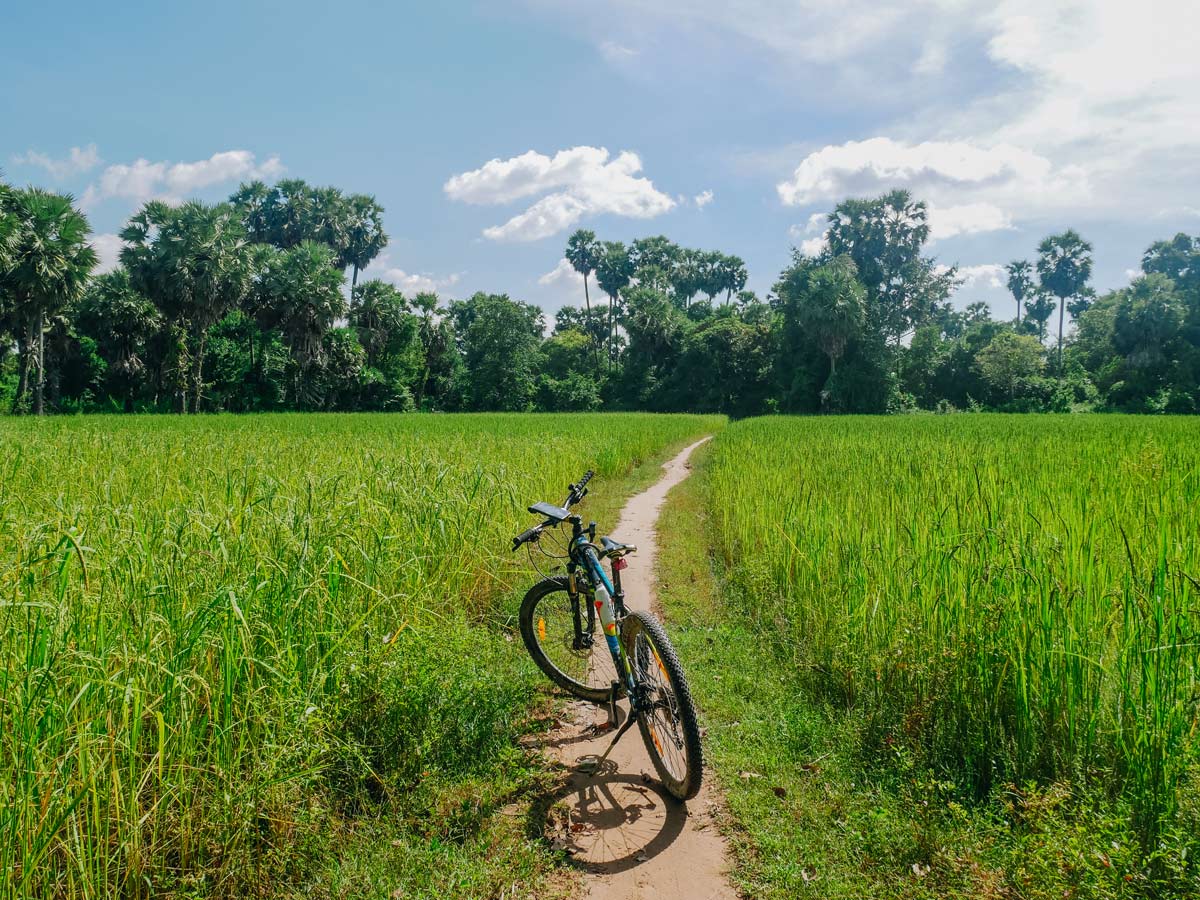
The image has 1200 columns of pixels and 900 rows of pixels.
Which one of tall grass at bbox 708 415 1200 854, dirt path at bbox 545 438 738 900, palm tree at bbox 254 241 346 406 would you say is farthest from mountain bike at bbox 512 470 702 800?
palm tree at bbox 254 241 346 406

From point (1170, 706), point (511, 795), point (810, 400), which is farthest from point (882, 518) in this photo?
point (810, 400)

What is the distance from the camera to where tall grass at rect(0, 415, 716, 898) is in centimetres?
214

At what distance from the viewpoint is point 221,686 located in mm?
2572

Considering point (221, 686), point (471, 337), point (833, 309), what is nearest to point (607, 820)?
point (221, 686)

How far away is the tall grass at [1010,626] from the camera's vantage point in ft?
8.75

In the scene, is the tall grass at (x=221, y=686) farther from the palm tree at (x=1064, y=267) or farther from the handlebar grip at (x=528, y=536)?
the palm tree at (x=1064, y=267)

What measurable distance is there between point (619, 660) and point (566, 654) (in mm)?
1325

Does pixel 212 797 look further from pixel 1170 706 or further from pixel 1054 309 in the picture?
pixel 1054 309

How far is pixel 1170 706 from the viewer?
2.58 m

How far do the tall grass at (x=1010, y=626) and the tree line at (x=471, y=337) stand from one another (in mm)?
32311

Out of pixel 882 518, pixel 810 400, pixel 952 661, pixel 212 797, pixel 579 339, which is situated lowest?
pixel 212 797

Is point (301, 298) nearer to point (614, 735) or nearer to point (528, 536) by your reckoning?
point (528, 536)

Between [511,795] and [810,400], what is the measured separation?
48.6 metres

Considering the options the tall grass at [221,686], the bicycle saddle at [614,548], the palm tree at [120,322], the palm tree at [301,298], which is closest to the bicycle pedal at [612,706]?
the tall grass at [221,686]
